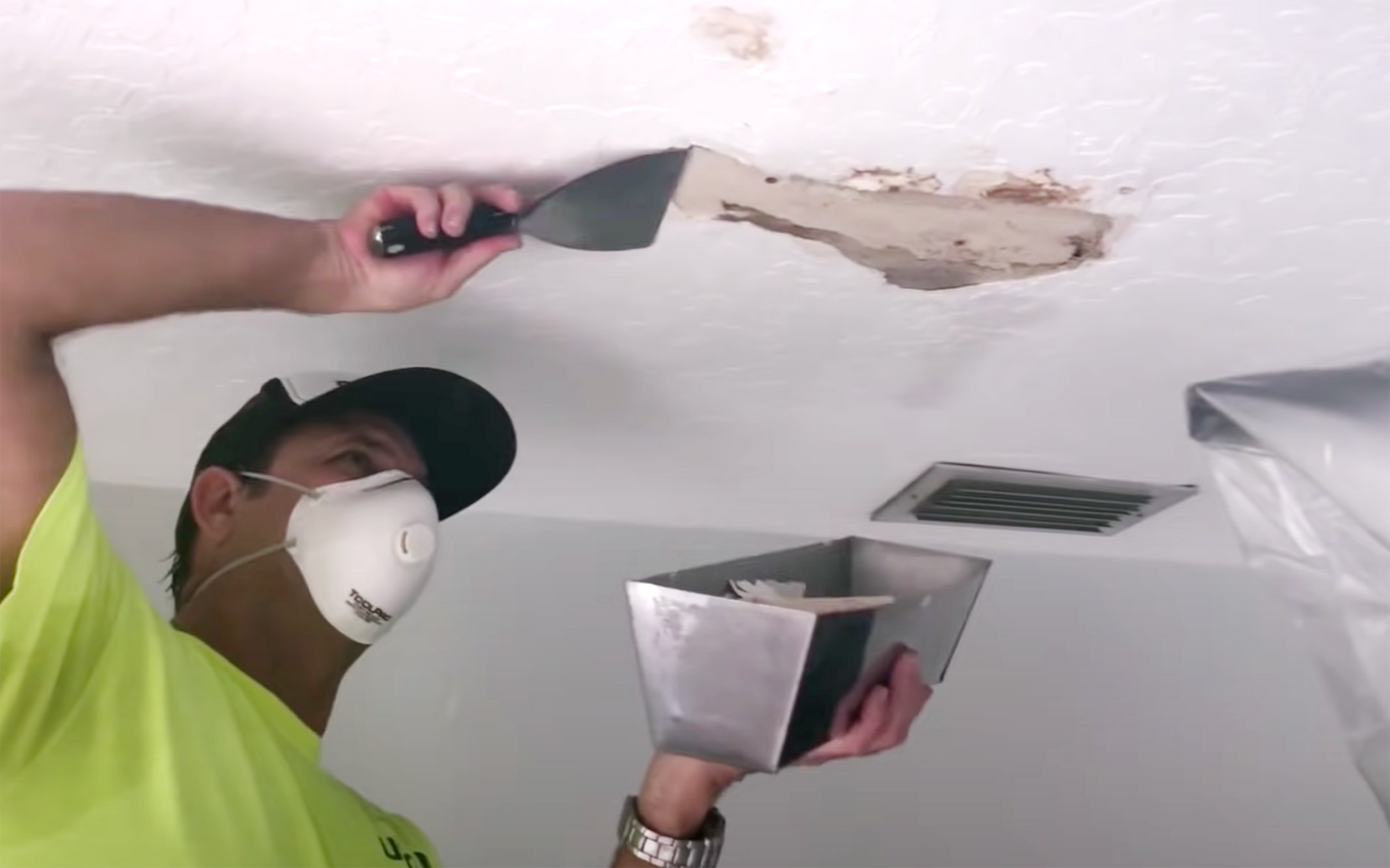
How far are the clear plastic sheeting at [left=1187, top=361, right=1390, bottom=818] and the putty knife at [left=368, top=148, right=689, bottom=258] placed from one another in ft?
1.75

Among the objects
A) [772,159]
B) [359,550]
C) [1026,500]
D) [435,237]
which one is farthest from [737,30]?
[1026,500]

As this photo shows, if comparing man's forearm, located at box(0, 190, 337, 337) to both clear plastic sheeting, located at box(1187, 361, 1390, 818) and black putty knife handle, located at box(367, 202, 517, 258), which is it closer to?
black putty knife handle, located at box(367, 202, 517, 258)

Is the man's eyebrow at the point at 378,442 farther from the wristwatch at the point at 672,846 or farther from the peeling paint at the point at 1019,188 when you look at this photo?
the peeling paint at the point at 1019,188

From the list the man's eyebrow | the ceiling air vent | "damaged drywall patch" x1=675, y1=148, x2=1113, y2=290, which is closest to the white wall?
the ceiling air vent

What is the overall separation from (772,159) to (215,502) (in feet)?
1.77

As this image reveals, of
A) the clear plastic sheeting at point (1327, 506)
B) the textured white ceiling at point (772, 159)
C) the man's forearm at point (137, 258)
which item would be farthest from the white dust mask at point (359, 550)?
the clear plastic sheeting at point (1327, 506)

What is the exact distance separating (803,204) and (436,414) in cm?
41

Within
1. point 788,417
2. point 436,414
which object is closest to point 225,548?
point 436,414

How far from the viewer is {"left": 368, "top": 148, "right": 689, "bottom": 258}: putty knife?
647 millimetres

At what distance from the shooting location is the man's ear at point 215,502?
2.90 ft

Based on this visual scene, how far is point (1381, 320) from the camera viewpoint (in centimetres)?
81

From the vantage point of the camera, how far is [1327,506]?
0.90m

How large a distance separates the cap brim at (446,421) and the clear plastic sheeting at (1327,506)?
0.62 meters

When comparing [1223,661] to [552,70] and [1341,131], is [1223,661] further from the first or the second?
[552,70]
